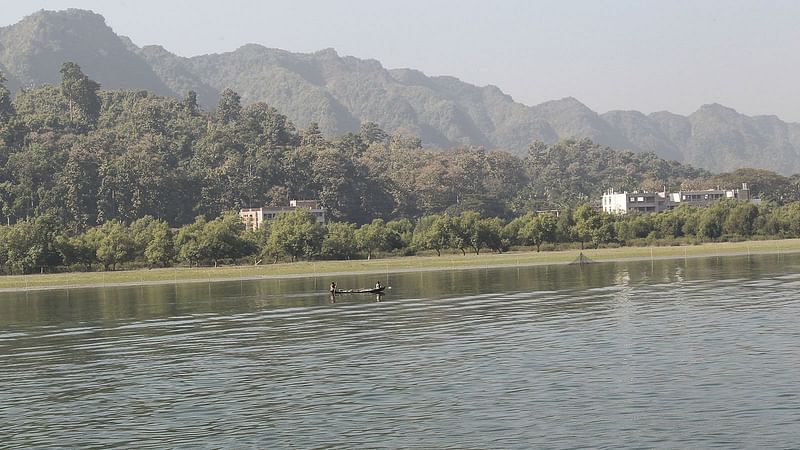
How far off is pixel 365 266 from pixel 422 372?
100611 millimetres

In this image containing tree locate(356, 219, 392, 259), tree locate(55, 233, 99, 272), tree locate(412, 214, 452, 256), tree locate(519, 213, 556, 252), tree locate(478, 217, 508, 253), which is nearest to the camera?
tree locate(55, 233, 99, 272)

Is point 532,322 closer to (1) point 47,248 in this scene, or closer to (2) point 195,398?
(2) point 195,398

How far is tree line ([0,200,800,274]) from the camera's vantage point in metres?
150

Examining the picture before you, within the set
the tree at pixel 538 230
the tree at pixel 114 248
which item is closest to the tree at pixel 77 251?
the tree at pixel 114 248

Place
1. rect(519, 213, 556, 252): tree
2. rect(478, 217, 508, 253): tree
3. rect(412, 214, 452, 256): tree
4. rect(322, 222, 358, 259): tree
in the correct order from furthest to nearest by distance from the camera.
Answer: rect(519, 213, 556, 252): tree
rect(478, 217, 508, 253): tree
rect(412, 214, 452, 256): tree
rect(322, 222, 358, 259): tree

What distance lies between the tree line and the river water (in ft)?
206

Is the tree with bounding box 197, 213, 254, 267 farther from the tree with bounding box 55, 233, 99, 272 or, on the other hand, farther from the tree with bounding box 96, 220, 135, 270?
the tree with bounding box 55, 233, 99, 272

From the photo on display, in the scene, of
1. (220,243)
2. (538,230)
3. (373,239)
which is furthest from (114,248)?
(538,230)

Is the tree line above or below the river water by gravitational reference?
above

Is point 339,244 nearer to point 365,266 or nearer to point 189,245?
point 365,266

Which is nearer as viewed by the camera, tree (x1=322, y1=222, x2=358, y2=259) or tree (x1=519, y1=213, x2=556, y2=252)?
tree (x1=322, y1=222, x2=358, y2=259)

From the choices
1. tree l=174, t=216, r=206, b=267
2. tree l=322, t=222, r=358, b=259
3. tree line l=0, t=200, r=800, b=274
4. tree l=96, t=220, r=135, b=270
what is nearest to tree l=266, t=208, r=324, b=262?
tree line l=0, t=200, r=800, b=274

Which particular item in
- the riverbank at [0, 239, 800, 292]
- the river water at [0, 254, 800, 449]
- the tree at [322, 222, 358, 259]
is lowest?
the river water at [0, 254, 800, 449]

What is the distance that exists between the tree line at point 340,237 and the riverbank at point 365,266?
14.6ft
